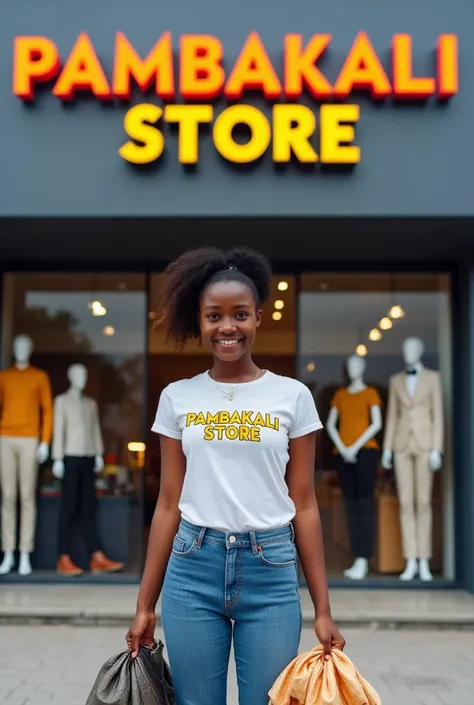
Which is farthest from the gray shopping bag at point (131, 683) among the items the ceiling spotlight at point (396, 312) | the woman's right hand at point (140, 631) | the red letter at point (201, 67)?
the ceiling spotlight at point (396, 312)

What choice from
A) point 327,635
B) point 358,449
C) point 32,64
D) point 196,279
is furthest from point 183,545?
point 358,449

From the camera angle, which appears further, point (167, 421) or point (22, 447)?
point (22, 447)

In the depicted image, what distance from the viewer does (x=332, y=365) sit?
695cm

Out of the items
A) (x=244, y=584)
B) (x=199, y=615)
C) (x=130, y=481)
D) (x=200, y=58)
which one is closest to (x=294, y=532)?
(x=244, y=584)

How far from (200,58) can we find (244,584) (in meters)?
4.66

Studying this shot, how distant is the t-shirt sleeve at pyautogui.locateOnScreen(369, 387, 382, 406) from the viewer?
682 centimetres

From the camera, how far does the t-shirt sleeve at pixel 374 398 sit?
269 inches

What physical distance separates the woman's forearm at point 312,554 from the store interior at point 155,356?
4660 mm

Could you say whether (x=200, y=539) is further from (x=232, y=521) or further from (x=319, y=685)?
(x=319, y=685)

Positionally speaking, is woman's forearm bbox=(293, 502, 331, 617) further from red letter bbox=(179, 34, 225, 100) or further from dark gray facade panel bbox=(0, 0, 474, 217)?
red letter bbox=(179, 34, 225, 100)

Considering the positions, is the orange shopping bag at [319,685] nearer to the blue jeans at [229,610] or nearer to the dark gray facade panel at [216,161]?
the blue jeans at [229,610]

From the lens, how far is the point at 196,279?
7.47 ft

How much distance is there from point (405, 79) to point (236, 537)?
4.62 m

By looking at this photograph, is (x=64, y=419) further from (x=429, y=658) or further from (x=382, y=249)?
(x=429, y=658)
